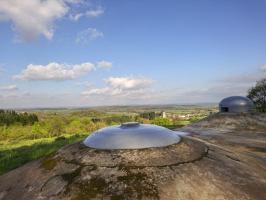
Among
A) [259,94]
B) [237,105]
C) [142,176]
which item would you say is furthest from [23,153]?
[259,94]

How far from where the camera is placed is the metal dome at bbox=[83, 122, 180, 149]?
592 centimetres

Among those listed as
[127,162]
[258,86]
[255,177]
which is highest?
[258,86]

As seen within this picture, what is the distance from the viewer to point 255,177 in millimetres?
5605

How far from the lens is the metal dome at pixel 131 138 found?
233 inches

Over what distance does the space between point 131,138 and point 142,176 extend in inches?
45.8

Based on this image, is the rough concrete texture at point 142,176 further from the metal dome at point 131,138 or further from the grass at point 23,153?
the grass at point 23,153

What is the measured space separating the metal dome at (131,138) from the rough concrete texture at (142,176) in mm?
168

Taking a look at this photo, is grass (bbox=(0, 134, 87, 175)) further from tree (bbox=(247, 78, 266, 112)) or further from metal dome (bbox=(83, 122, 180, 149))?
tree (bbox=(247, 78, 266, 112))

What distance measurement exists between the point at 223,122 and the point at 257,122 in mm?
2068

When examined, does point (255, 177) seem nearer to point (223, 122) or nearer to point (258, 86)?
point (223, 122)

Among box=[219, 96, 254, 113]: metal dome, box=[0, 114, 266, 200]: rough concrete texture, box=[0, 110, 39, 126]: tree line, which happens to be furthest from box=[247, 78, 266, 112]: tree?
box=[0, 110, 39, 126]: tree line

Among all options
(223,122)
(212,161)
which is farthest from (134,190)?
(223,122)

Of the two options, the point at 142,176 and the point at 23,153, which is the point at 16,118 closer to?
the point at 23,153

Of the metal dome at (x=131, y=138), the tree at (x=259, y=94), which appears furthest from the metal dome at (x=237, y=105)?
the tree at (x=259, y=94)
